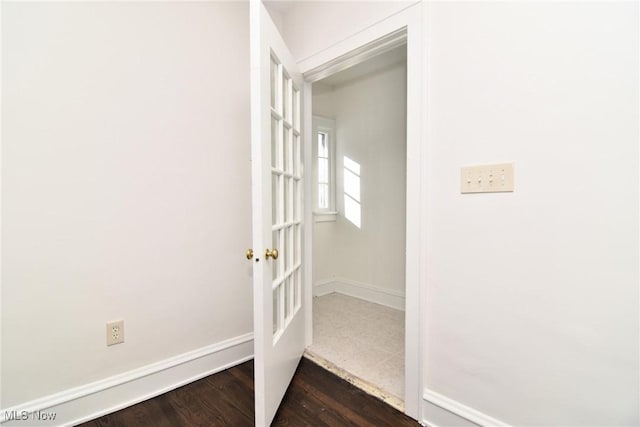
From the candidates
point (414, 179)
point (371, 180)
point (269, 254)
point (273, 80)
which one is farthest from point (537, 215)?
point (371, 180)

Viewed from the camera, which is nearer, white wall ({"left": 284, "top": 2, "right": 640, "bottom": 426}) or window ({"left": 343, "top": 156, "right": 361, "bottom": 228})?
white wall ({"left": 284, "top": 2, "right": 640, "bottom": 426})

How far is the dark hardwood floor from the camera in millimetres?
1409

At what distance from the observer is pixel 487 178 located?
3.90 feet

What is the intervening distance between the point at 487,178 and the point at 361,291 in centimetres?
240

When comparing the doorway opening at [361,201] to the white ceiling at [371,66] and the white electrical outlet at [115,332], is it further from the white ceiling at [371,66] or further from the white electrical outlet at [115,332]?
the white electrical outlet at [115,332]

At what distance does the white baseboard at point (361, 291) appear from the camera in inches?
118

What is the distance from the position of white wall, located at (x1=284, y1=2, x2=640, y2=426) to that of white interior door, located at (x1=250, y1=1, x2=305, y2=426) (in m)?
0.74

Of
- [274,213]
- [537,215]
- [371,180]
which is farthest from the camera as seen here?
[371,180]

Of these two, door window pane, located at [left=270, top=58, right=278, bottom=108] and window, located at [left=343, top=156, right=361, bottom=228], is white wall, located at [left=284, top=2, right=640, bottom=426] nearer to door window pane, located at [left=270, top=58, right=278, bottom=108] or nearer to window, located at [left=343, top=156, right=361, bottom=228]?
door window pane, located at [left=270, top=58, right=278, bottom=108]

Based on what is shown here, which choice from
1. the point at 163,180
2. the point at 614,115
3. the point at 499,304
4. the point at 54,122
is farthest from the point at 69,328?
the point at 614,115

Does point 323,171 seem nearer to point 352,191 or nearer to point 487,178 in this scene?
point 352,191

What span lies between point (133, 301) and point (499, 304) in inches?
69.7

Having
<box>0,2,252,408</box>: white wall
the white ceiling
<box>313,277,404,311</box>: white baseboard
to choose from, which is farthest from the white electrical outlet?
the white ceiling

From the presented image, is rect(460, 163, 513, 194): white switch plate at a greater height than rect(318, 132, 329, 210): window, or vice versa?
rect(318, 132, 329, 210): window
